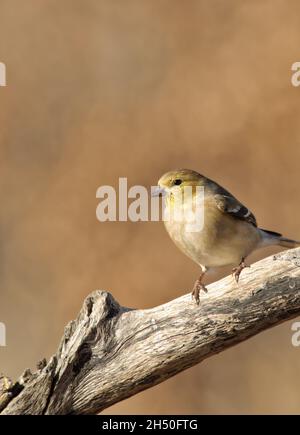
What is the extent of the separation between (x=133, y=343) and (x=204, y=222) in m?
0.71

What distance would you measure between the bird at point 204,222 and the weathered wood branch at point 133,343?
10.9 inches

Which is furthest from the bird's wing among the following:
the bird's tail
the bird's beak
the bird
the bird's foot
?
the bird's foot

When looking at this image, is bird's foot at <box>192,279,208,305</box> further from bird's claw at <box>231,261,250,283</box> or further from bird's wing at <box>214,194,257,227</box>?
bird's wing at <box>214,194,257,227</box>

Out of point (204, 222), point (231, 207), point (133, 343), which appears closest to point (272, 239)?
point (231, 207)

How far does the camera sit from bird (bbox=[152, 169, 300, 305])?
3695 millimetres

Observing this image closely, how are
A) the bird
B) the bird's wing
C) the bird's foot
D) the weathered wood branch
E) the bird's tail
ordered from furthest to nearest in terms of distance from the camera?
the bird's tail
the bird's wing
the bird
the bird's foot
the weathered wood branch

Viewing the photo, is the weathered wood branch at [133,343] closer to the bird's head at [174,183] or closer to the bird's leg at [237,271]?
the bird's leg at [237,271]

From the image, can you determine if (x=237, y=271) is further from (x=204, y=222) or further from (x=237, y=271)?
(x=204, y=222)

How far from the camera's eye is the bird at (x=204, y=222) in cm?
370

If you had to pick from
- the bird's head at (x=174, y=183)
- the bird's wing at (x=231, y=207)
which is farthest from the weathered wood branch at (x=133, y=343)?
the bird's head at (x=174, y=183)

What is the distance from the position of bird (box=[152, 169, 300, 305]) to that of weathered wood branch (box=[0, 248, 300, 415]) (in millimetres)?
278

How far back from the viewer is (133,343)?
3385 mm

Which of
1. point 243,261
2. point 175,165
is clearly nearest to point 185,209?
point 243,261
